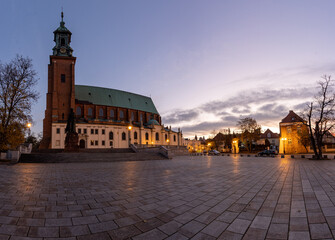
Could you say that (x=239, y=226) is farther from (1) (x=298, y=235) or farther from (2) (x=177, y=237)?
(2) (x=177, y=237)

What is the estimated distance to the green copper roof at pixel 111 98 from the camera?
2373 inches

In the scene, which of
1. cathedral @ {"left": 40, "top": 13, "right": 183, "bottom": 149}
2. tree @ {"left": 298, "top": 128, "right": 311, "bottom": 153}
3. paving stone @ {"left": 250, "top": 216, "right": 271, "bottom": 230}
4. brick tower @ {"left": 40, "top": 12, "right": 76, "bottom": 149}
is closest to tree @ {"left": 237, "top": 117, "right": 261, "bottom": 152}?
tree @ {"left": 298, "top": 128, "right": 311, "bottom": 153}

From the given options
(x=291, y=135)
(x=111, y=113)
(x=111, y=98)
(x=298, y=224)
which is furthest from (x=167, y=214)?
(x=111, y=98)

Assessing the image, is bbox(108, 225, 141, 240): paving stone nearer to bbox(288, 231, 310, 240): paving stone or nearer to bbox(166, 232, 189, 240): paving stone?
bbox(166, 232, 189, 240): paving stone

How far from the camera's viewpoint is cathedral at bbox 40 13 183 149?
157 ft

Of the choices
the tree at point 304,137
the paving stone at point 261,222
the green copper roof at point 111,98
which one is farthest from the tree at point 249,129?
the paving stone at point 261,222

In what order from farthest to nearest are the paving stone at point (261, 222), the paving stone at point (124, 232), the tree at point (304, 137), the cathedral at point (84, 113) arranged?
the cathedral at point (84, 113) → the tree at point (304, 137) → the paving stone at point (261, 222) → the paving stone at point (124, 232)

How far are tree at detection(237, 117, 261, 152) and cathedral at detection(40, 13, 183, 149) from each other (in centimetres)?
2712

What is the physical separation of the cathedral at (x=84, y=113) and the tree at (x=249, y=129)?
27.1 m

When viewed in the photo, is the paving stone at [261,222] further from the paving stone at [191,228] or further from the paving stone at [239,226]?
the paving stone at [191,228]

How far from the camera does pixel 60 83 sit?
169 feet

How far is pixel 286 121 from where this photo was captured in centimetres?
5134

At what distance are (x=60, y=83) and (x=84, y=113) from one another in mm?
10414

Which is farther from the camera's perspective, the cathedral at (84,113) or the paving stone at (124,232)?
the cathedral at (84,113)
